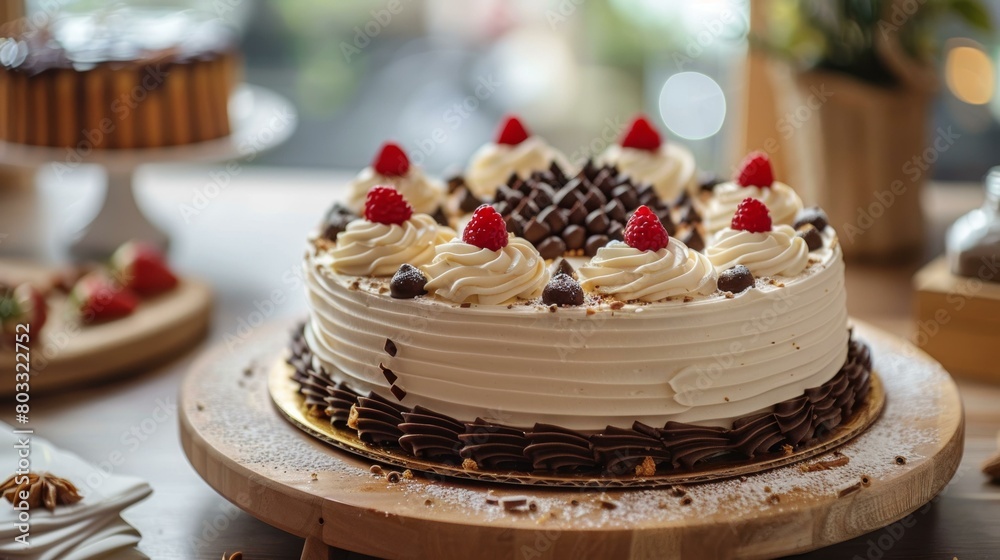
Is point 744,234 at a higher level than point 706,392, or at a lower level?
higher

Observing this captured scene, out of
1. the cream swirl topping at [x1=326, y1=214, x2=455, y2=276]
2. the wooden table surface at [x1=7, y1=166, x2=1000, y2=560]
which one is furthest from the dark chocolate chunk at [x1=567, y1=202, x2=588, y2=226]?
the wooden table surface at [x1=7, y1=166, x2=1000, y2=560]

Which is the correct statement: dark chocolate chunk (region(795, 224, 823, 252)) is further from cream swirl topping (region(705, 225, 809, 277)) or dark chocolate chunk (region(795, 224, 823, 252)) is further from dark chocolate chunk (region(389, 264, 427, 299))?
dark chocolate chunk (region(389, 264, 427, 299))

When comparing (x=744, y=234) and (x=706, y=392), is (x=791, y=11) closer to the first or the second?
(x=744, y=234)

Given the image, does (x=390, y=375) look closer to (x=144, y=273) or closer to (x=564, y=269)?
(x=564, y=269)

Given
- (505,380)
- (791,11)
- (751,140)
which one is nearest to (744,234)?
(505,380)

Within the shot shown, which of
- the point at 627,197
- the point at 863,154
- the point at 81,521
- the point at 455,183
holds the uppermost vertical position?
the point at 627,197

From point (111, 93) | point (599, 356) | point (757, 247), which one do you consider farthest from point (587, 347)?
point (111, 93)

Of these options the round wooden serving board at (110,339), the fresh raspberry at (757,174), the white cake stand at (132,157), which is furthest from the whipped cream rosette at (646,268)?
the white cake stand at (132,157)
